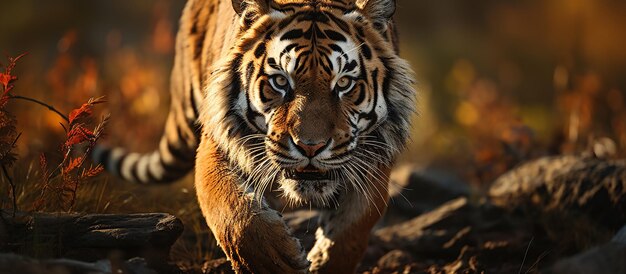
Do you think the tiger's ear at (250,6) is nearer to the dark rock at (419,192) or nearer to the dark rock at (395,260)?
the dark rock at (395,260)

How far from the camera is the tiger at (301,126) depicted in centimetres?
387

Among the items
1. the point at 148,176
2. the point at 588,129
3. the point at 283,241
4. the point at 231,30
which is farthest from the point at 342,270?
the point at 588,129

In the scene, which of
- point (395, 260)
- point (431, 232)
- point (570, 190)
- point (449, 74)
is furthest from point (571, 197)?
point (449, 74)

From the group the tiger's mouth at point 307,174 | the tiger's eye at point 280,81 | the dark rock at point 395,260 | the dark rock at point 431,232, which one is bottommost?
the dark rock at point 395,260

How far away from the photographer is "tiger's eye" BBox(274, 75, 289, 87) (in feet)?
13.1

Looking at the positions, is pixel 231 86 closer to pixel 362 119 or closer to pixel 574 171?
pixel 362 119

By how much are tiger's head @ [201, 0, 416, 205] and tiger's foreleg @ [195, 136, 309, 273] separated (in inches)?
6.2

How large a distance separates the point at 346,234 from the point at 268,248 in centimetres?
58

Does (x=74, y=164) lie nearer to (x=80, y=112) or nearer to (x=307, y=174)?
(x=80, y=112)

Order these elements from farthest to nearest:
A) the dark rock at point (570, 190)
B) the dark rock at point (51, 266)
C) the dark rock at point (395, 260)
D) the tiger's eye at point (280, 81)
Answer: the dark rock at point (570, 190) < the dark rock at point (395, 260) < the tiger's eye at point (280, 81) < the dark rock at point (51, 266)

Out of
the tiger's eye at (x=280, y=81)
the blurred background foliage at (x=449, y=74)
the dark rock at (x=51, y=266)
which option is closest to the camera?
the dark rock at (x=51, y=266)

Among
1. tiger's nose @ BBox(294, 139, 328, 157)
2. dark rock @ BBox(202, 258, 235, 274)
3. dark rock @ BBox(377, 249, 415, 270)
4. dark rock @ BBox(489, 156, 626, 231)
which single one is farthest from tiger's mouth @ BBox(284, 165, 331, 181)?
dark rock @ BBox(489, 156, 626, 231)

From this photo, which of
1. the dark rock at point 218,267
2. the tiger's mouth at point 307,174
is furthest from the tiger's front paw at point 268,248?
the dark rock at point 218,267

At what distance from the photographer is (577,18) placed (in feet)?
44.8
